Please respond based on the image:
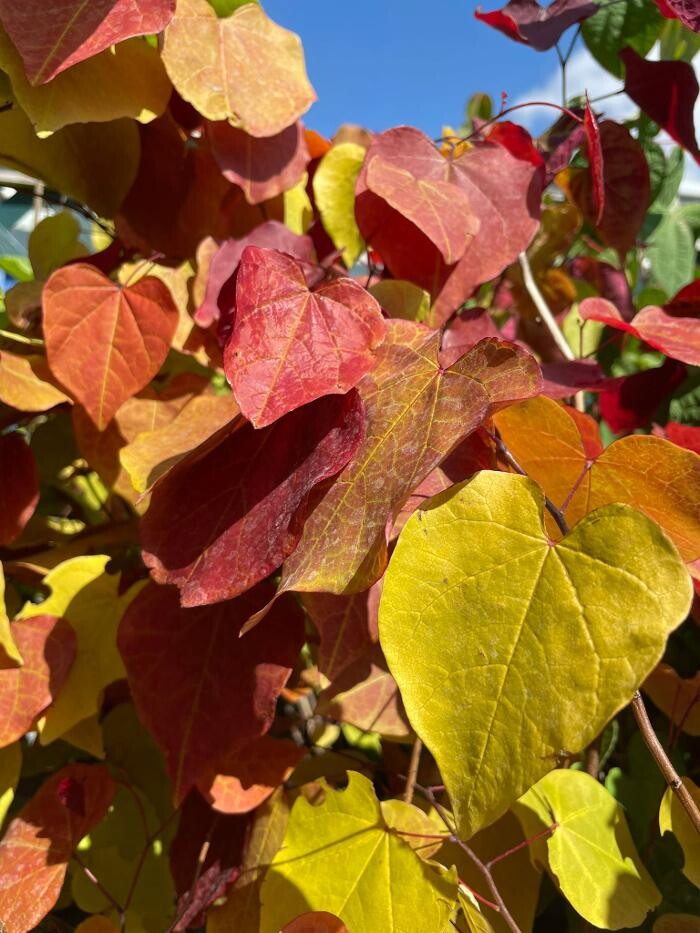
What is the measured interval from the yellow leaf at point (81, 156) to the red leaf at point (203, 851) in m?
0.47

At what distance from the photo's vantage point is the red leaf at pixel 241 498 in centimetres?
35

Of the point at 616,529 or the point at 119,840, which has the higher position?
the point at 616,529

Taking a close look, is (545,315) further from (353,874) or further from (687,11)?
(353,874)

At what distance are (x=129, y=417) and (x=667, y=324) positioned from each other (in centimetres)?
39

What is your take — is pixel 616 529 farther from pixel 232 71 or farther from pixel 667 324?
pixel 232 71

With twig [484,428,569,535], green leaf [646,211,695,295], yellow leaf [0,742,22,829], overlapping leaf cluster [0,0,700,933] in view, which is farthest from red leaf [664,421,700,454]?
green leaf [646,211,695,295]

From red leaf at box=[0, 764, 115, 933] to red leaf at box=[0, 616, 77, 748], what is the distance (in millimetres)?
73

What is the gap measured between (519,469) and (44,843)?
40cm

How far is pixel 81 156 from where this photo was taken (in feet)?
1.93

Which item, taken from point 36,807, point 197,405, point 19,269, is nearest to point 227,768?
point 36,807

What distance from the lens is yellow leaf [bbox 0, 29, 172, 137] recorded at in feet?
1.59

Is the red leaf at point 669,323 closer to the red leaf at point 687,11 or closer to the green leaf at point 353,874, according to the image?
the red leaf at point 687,11

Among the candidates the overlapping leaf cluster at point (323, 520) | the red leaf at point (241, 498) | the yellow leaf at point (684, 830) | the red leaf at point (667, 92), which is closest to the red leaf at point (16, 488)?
the overlapping leaf cluster at point (323, 520)

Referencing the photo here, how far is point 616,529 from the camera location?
291mm
